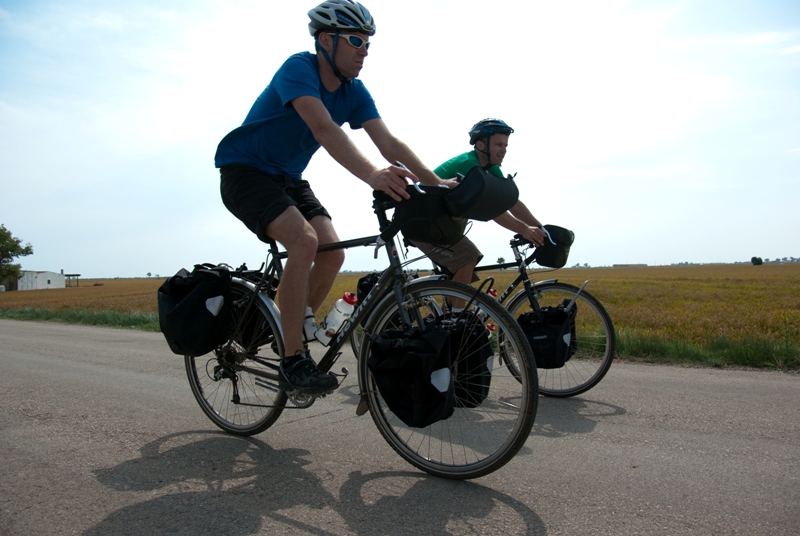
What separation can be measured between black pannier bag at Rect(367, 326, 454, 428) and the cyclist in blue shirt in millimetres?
481

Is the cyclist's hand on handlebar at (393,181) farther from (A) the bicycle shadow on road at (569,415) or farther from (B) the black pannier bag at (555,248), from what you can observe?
(B) the black pannier bag at (555,248)

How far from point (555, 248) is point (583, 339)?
89 centimetres

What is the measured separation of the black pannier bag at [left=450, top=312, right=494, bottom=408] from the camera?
2.79 m

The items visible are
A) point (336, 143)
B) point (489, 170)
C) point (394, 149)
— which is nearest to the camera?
point (336, 143)

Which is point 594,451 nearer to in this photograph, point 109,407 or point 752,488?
point 752,488

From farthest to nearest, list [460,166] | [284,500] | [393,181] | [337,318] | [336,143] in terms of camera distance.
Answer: [460,166]
[337,318]
[336,143]
[393,181]
[284,500]

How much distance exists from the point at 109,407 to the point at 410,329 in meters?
Result: 2.76

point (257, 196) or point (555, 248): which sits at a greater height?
point (257, 196)

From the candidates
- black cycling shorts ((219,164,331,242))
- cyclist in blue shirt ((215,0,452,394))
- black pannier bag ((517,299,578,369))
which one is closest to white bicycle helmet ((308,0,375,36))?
cyclist in blue shirt ((215,0,452,394))

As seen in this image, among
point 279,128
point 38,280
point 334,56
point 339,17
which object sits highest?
point 38,280

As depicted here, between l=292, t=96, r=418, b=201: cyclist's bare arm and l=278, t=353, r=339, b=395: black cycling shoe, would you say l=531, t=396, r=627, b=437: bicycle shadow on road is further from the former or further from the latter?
l=292, t=96, r=418, b=201: cyclist's bare arm

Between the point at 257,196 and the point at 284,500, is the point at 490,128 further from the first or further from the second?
the point at 284,500

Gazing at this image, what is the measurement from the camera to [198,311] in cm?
350

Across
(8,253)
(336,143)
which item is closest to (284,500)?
(336,143)
